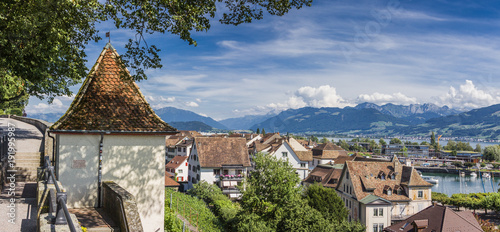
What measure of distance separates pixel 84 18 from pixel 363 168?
4953 cm

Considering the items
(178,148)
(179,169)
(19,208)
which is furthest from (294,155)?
(19,208)

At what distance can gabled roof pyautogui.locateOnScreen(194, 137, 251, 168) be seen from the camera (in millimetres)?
57500

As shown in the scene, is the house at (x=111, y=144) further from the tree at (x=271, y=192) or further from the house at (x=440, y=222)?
the house at (x=440, y=222)

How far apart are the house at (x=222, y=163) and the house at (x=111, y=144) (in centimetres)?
4438

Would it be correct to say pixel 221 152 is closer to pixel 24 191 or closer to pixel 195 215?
pixel 195 215

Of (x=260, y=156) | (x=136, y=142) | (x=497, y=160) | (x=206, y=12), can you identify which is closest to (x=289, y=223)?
(x=260, y=156)

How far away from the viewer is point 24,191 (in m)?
14.4

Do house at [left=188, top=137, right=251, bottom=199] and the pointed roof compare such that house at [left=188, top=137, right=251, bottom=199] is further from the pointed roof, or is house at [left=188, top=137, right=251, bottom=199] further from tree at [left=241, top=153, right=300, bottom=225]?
the pointed roof

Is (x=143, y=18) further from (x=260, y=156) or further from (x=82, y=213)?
(x=260, y=156)

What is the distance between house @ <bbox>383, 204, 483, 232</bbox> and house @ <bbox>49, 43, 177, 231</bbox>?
2755 centimetres

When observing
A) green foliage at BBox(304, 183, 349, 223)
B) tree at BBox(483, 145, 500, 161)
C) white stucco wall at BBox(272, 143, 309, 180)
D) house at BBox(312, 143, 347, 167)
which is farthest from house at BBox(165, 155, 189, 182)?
tree at BBox(483, 145, 500, 161)

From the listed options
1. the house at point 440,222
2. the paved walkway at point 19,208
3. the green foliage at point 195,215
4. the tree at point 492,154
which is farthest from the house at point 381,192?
the tree at point 492,154

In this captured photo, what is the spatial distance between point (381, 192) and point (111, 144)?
157 feet

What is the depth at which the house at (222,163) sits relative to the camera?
56781 millimetres
